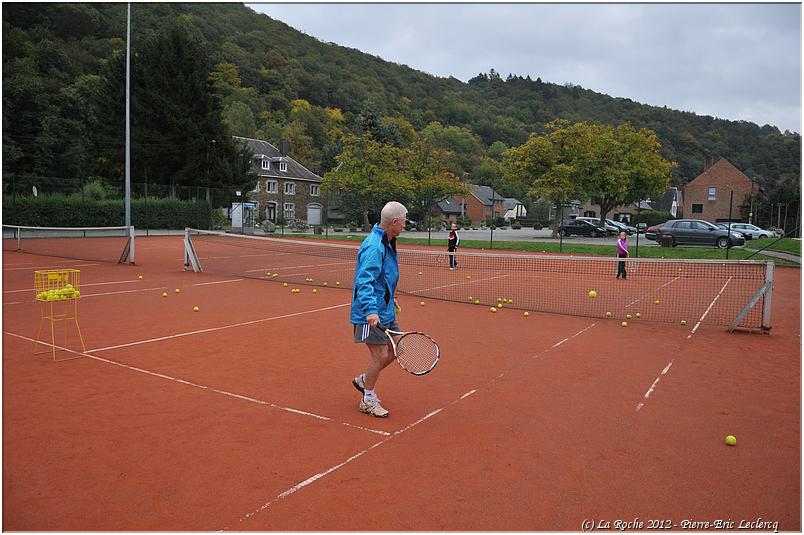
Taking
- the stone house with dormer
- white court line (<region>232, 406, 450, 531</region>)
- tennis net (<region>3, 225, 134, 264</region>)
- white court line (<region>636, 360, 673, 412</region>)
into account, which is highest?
the stone house with dormer

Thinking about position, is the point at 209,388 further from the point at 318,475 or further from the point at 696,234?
the point at 696,234

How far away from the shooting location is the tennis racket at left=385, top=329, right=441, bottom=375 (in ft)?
16.8

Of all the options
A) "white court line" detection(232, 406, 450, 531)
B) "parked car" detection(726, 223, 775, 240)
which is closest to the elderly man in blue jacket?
"white court line" detection(232, 406, 450, 531)

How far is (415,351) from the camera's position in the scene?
203 inches

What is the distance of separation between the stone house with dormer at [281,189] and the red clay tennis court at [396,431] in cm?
5161

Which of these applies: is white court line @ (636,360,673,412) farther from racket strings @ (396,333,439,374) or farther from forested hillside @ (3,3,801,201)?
forested hillside @ (3,3,801,201)

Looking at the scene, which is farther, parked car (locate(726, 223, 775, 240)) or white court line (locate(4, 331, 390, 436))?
parked car (locate(726, 223, 775, 240))

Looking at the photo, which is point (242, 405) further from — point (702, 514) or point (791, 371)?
point (791, 371)

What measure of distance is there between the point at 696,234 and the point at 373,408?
28887 millimetres

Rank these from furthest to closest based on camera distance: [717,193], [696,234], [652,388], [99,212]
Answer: [717,193] → [99,212] → [696,234] → [652,388]

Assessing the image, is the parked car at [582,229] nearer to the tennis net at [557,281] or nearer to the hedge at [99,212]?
the tennis net at [557,281]

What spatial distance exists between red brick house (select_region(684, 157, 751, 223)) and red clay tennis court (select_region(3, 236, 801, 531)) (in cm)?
5700

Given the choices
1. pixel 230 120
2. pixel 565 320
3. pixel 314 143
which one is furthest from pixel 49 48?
pixel 565 320

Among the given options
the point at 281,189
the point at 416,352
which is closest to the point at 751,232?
the point at 281,189
